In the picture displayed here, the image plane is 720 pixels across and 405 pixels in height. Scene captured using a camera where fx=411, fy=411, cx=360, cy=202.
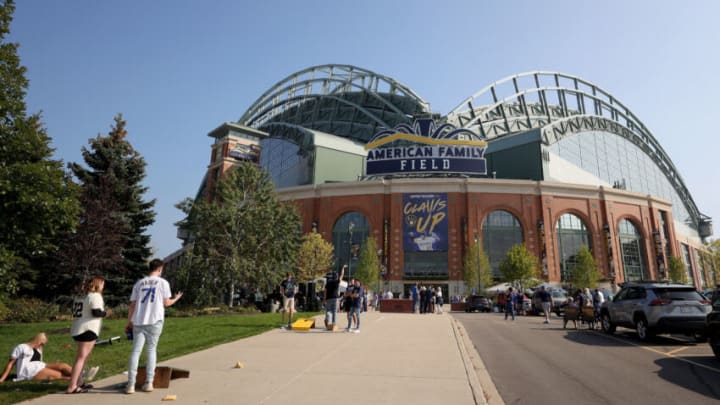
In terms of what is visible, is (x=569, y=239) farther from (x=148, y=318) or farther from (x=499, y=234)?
(x=148, y=318)

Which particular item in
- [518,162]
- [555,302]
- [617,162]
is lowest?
[555,302]

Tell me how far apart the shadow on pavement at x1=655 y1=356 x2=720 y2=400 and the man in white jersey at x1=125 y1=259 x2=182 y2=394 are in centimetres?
833

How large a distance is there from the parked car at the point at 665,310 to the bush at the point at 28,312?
2414cm

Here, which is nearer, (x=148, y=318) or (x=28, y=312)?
(x=148, y=318)

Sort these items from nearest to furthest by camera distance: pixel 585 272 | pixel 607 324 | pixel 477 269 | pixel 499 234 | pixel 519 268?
pixel 607 324
pixel 519 268
pixel 477 269
pixel 585 272
pixel 499 234

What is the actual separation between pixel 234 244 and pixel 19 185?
15132 mm

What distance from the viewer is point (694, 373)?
7906 millimetres

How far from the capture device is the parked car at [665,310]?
11516 millimetres

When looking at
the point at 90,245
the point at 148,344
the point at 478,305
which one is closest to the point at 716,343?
the point at 148,344

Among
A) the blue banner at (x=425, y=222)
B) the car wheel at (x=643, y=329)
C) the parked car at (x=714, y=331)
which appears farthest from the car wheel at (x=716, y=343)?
the blue banner at (x=425, y=222)

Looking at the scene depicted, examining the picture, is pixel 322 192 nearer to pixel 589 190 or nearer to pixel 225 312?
pixel 225 312

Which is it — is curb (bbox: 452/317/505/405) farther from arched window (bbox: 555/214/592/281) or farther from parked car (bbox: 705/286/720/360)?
arched window (bbox: 555/214/592/281)

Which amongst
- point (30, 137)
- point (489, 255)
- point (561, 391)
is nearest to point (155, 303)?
point (561, 391)

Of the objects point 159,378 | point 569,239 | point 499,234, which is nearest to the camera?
point 159,378
